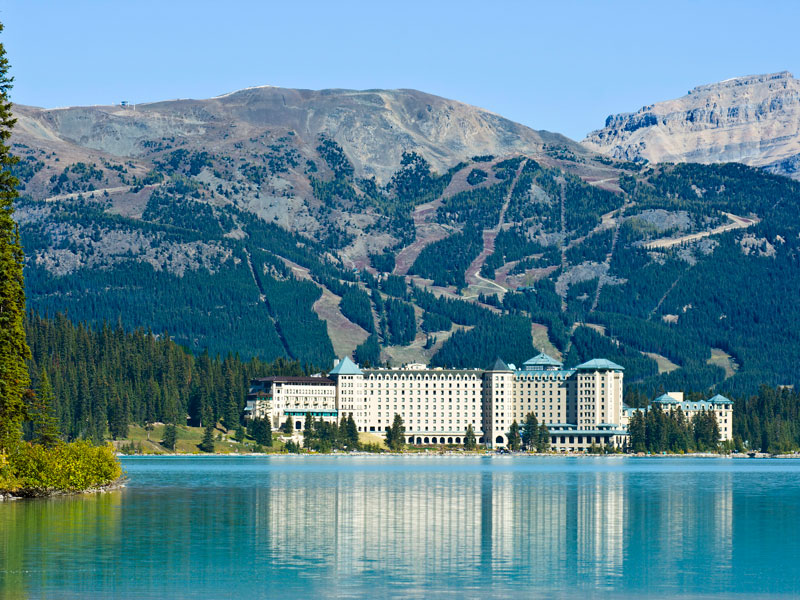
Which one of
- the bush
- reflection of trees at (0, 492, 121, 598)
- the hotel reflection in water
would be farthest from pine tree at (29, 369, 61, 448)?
the hotel reflection in water

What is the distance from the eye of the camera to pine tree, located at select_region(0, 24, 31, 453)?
10925 cm

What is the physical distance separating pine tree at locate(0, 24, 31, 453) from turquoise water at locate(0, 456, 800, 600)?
740 cm

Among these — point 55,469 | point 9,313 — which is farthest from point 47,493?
point 9,313

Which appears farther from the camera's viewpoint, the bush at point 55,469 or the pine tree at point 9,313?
the bush at point 55,469

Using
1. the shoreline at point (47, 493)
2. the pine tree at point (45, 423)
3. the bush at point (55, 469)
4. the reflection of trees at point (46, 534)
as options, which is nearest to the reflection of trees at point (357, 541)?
the reflection of trees at point (46, 534)

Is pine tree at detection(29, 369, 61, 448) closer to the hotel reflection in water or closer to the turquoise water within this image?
the turquoise water

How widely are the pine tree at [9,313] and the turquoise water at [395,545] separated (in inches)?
291

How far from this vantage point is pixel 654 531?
104812mm

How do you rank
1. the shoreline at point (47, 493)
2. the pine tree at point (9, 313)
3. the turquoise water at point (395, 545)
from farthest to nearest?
the shoreline at point (47, 493)
the pine tree at point (9, 313)
the turquoise water at point (395, 545)

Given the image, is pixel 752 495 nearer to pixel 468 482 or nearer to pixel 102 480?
pixel 468 482

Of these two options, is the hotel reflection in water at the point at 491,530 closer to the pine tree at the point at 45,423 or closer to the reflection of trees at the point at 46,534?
the reflection of trees at the point at 46,534

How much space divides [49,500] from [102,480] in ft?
52.4

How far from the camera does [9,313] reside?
366 feet

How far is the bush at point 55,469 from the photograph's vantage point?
11894cm
